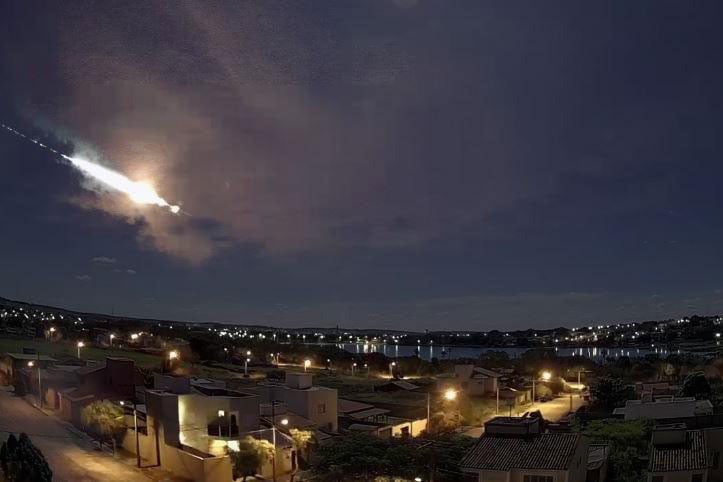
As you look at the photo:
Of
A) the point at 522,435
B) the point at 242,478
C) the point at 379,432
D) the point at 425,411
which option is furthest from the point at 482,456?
the point at 425,411

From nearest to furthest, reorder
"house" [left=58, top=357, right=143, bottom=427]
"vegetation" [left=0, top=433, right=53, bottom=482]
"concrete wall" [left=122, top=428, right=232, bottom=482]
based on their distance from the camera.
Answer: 1. "vegetation" [left=0, top=433, right=53, bottom=482]
2. "concrete wall" [left=122, top=428, right=232, bottom=482]
3. "house" [left=58, top=357, right=143, bottom=427]

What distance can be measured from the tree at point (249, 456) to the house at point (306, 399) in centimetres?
699

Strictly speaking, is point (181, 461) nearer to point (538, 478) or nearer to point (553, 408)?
point (538, 478)

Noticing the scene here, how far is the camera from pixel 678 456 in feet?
65.2

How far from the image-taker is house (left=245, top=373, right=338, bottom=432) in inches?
1350

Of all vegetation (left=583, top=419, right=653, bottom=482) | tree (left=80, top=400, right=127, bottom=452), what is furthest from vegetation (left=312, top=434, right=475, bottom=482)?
tree (left=80, top=400, right=127, bottom=452)

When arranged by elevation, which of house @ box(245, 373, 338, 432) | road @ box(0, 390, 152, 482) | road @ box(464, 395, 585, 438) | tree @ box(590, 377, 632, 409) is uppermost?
house @ box(245, 373, 338, 432)

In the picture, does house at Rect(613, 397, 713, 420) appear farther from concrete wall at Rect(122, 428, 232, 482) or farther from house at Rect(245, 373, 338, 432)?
concrete wall at Rect(122, 428, 232, 482)

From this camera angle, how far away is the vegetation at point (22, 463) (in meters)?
19.9

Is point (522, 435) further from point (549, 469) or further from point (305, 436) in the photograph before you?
point (305, 436)

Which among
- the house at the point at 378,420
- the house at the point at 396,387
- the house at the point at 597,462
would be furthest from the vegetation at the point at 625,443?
the house at the point at 396,387

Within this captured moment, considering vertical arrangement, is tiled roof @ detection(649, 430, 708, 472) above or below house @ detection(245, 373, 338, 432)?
above

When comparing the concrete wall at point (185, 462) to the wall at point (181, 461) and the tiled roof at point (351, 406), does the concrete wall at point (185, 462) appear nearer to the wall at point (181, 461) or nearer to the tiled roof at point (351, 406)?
the wall at point (181, 461)

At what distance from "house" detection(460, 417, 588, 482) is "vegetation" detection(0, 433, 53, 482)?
13.4 meters
